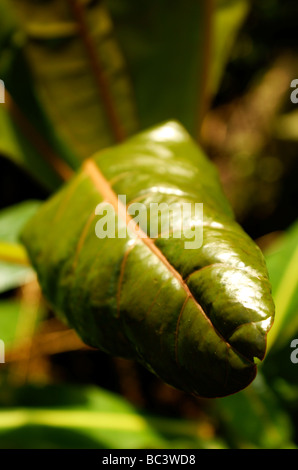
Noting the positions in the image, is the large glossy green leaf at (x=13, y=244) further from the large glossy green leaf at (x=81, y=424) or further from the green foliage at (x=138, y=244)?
the large glossy green leaf at (x=81, y=424)

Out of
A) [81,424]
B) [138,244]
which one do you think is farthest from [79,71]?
[81,424]

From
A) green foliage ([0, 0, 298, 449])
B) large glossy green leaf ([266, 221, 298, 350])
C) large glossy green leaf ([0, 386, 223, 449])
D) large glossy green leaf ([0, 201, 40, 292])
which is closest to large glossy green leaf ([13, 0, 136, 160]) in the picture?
green foliage ([0, 0, 298, 449])

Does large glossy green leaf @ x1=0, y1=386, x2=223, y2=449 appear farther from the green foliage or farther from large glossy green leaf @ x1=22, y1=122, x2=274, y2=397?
large glossy green leaf @ x1=22, y1=122, x2=274, y2=397

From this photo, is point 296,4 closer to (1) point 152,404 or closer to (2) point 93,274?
(1) point 152,404

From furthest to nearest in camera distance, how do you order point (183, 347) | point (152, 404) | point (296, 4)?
point (296, 4)
point (152, 404)
point (183, 347)

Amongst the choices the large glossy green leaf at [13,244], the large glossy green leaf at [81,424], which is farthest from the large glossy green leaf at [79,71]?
the large glossy green leaf at [81,424]
